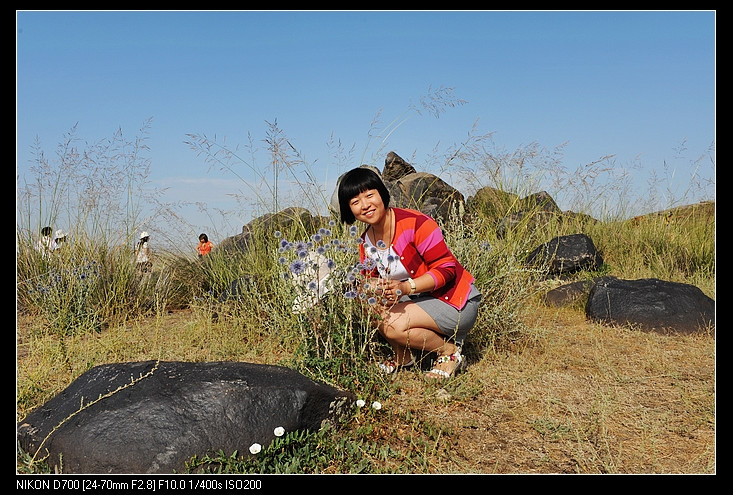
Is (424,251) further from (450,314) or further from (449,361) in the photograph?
(449,361)

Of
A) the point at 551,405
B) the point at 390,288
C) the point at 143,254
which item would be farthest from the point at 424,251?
the point at 143,254

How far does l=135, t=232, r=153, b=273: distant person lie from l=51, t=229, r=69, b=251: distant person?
69cm

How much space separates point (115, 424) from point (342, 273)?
4.40 feet

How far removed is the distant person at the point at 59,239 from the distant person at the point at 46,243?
20mm

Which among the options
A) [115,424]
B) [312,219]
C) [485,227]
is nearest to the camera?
[115,424]

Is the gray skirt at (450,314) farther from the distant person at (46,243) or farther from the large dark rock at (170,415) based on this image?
the distant person at (46,243)

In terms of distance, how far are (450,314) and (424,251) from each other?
0.42 meters

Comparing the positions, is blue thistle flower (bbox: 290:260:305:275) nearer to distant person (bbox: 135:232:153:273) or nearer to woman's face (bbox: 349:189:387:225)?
woman's face (bbox: 349:189:387:225)

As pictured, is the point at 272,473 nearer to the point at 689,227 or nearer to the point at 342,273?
the point at 342,273

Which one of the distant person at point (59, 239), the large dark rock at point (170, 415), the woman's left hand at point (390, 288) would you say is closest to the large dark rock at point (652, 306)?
the woman's left hand at point (390, 288)

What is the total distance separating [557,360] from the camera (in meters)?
4.22

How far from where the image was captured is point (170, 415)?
2.54 meters
